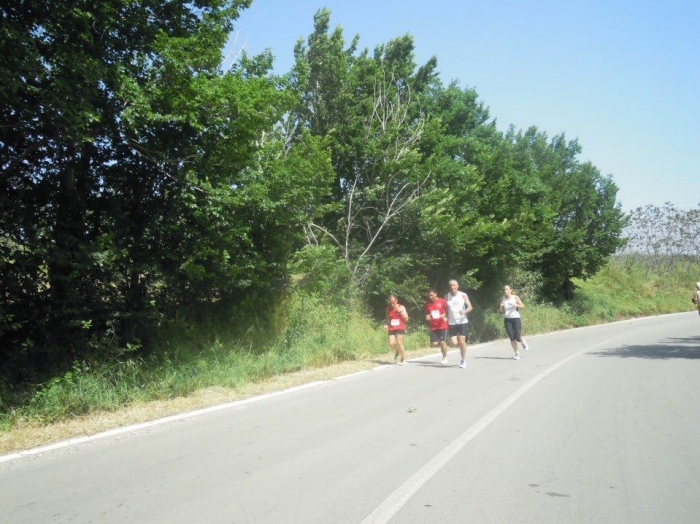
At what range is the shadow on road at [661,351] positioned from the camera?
49.8ft

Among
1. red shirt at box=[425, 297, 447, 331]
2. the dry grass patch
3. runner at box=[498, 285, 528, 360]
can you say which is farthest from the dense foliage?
runner at box=[498, 285, 528, 360]

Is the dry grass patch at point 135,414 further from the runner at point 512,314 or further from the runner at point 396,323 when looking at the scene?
the runner at point 512,314

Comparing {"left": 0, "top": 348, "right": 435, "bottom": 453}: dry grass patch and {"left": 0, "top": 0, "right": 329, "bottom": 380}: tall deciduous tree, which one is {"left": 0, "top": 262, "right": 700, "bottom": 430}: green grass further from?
{"left": 0, "top": 0, "right": 329, "bottom": 380}: tall deciduous tree

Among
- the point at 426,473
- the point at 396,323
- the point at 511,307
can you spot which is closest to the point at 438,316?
the point at 396,323

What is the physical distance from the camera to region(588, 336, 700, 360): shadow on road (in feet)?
49.8

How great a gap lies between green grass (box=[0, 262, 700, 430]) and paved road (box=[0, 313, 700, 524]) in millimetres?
1384

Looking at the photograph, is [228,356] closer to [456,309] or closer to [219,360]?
[219,360]

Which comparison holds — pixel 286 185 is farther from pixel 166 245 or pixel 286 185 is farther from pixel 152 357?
pixel 152 357

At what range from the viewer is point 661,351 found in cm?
1633

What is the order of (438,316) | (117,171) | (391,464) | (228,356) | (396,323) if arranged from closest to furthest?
(391,464) → (117,171) → (228,356) → (396,323) → (438,316)

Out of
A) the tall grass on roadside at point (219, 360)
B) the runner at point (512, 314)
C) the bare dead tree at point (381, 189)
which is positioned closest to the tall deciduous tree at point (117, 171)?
the tall grass on roadside at point (219, 360)

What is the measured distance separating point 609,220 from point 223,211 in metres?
30.0

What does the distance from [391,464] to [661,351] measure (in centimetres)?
1341

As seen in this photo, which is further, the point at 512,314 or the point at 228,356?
the point at 512,314
